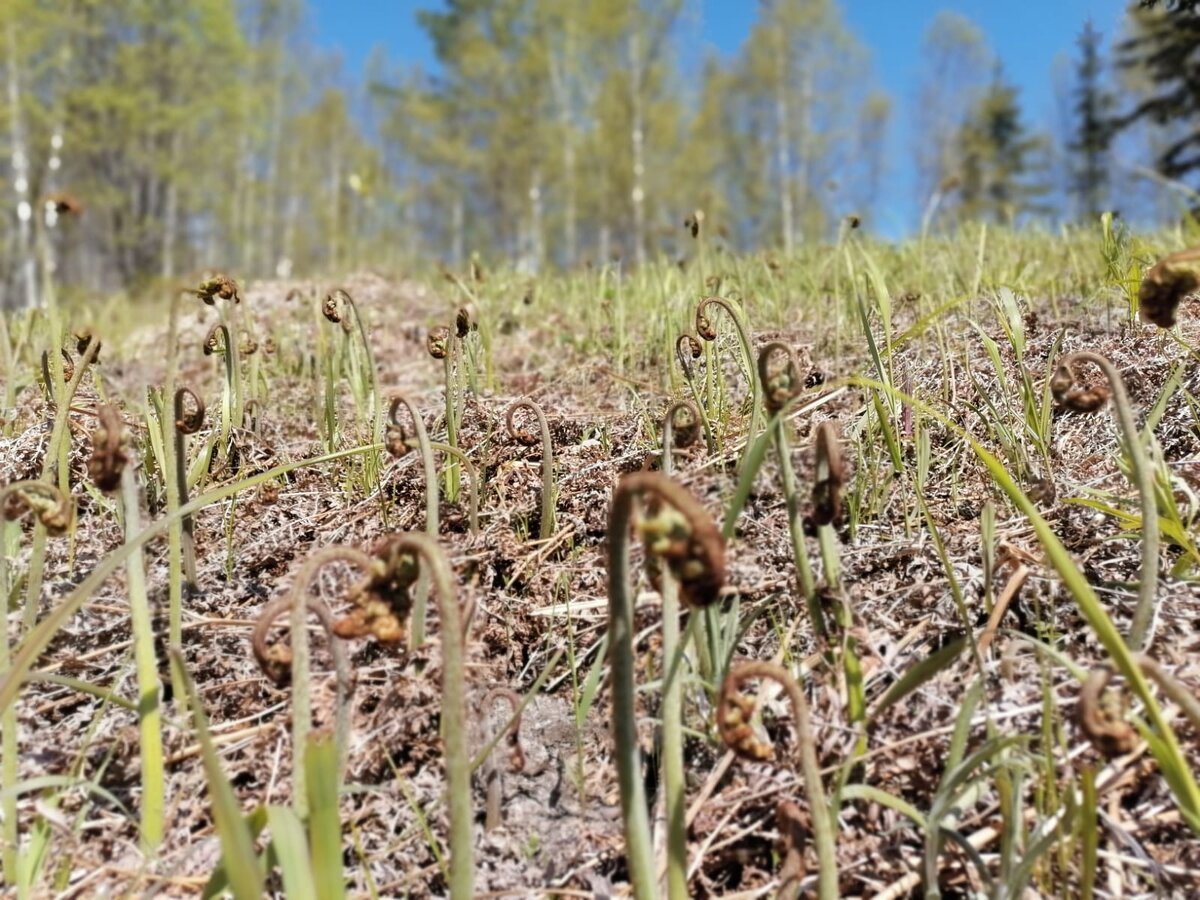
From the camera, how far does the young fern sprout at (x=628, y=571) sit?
73 centimetres

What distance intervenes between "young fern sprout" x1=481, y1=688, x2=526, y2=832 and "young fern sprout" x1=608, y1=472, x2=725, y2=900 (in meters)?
0.25

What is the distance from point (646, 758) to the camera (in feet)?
3.83

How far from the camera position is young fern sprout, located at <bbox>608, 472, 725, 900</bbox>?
2.40 ft

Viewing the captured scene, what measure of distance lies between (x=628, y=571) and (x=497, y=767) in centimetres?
54

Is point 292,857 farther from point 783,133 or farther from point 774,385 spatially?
point 783,133

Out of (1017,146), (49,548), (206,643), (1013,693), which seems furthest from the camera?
(1017,146)

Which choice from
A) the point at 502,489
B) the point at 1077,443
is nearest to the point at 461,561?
the point at 502,489

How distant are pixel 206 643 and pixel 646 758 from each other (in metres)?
0.83

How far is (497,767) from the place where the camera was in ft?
3.89

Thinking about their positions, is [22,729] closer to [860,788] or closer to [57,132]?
[860,788]

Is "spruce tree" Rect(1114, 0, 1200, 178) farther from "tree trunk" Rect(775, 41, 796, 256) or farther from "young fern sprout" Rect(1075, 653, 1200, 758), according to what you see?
"tree trunk" Rect(775, 41, 796, 256)

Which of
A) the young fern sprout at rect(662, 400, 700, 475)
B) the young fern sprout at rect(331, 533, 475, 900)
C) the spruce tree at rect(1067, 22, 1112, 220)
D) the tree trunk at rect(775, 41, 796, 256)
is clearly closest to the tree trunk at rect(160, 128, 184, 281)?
the tree trunk at rect(775, 41, 796, 256)

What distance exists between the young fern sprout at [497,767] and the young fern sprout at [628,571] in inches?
9.8

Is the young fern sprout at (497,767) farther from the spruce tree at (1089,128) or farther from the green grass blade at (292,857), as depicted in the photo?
the spruce tree at (1089,128)
